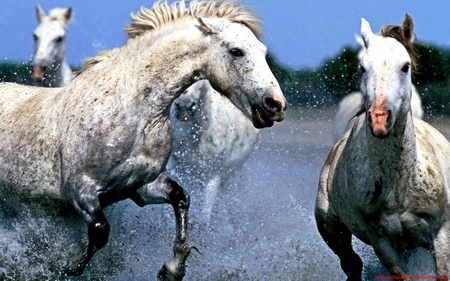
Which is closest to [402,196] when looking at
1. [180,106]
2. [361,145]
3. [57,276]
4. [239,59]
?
[361,145]

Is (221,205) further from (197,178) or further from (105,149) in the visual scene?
(105,149)

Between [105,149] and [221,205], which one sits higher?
[105,149]

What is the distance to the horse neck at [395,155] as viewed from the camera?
644 centimetres

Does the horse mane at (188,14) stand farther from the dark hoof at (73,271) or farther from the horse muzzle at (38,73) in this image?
the horse muzzle at (38,73)

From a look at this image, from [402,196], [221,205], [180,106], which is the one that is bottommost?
[221,205]

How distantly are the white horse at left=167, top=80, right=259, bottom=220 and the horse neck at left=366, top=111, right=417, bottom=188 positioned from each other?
314 cm

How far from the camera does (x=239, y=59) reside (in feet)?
21.4

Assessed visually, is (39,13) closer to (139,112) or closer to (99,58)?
(99,58)

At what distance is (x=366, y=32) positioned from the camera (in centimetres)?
668

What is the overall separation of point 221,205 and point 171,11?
292 centimetres

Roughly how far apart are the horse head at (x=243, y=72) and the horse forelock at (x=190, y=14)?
11cm

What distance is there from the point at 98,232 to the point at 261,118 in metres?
1.19

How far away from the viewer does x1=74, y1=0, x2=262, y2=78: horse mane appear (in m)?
6.86

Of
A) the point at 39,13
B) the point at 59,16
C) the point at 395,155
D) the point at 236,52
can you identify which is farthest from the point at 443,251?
the point at 39,13
